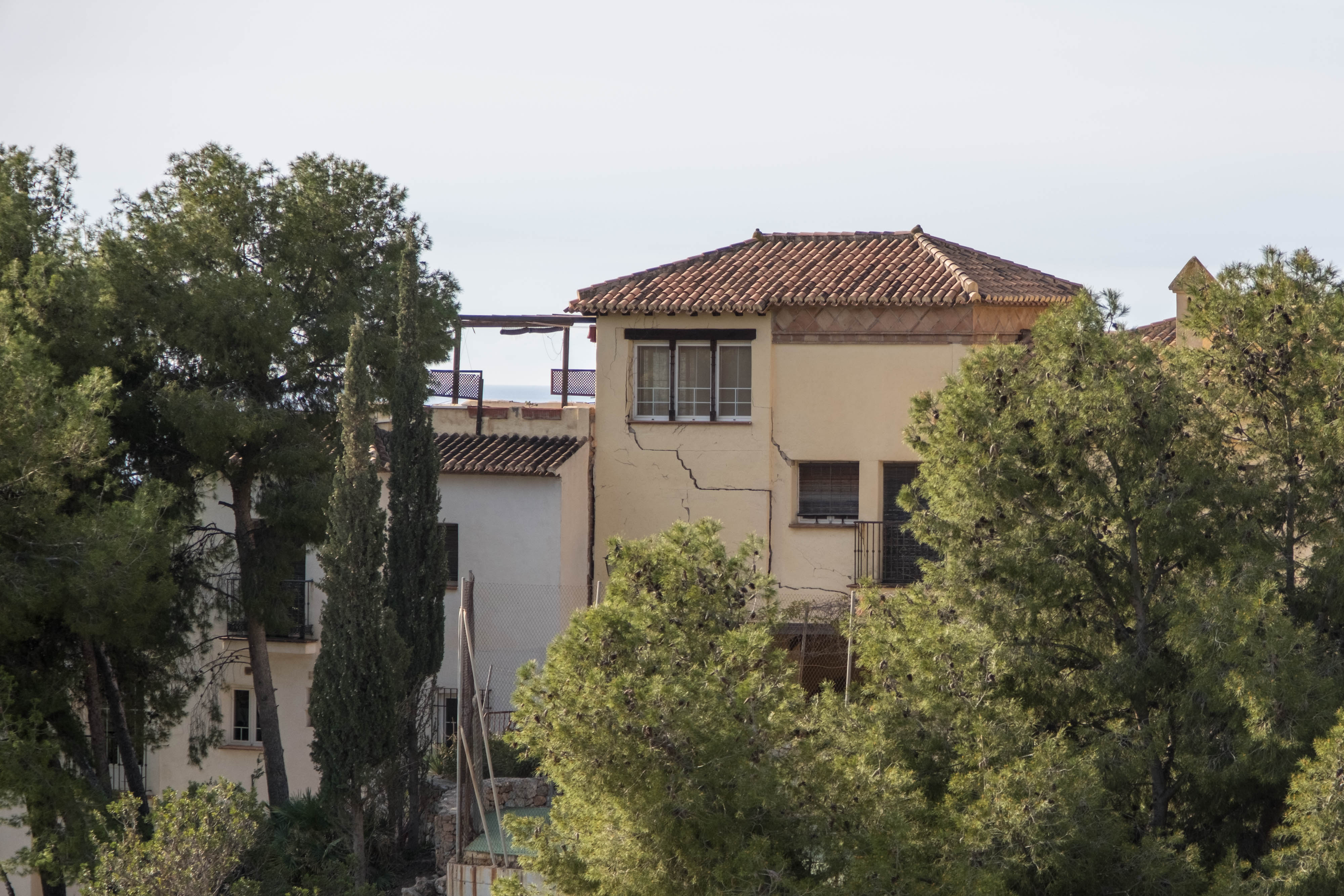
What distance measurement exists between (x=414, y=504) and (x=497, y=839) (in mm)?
5506

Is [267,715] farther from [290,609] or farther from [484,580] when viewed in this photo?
[484,580]

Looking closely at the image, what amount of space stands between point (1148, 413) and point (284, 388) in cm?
1230

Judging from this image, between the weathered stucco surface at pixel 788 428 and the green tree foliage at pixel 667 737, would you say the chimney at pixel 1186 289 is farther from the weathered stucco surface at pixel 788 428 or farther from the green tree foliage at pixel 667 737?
the green tree foliage at pixel 667 737

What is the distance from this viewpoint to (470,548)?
2175cm

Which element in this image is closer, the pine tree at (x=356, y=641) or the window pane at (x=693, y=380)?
the pine tree at (x=356, y=641)

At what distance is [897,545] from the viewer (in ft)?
68.8

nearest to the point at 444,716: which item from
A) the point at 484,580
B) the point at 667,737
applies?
the point at 484,580

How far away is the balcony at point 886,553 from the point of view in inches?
820

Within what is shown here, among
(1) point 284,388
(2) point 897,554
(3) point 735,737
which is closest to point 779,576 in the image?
(2) point 897,554

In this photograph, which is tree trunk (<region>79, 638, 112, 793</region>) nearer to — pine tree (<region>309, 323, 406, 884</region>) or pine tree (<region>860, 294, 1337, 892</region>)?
pine tree (<region>309, 323, 406, 884</region>)

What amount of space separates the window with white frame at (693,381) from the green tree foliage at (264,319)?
322 centimetres

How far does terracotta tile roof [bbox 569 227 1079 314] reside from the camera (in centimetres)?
2098

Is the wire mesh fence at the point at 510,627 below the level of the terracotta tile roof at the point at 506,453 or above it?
below

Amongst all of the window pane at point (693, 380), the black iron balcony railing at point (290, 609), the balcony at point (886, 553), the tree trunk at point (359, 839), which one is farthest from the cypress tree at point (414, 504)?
the balcony at point (886, 553)
